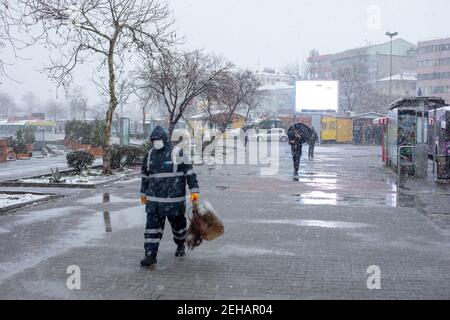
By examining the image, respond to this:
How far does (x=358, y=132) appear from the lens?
174 feet

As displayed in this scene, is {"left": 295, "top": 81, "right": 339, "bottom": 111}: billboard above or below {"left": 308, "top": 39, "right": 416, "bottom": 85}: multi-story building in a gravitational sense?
below

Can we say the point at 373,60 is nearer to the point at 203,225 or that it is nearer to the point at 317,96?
the point at 317,96

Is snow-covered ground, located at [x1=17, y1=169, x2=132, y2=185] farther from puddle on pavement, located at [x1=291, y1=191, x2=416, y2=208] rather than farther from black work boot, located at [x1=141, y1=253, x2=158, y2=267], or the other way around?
black work boot, located at [x1=141, y1=253, x2=158, y2=267]

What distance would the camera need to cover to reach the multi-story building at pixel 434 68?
10544cm

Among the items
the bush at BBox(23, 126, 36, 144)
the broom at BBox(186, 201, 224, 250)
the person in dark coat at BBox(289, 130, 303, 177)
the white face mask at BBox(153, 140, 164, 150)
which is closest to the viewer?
the white face mask at BBox(153, 140, 164, 150)

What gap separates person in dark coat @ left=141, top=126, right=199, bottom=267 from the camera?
720 centimetres

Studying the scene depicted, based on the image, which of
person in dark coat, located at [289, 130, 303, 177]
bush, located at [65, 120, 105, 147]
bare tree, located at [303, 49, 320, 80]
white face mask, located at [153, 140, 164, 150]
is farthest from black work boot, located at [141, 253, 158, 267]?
bare tree, located at [303, 49, 320, 80]

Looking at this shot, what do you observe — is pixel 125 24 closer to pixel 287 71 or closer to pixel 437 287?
pixel 437 287

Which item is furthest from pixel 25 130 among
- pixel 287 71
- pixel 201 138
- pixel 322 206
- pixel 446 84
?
pixel 446 84

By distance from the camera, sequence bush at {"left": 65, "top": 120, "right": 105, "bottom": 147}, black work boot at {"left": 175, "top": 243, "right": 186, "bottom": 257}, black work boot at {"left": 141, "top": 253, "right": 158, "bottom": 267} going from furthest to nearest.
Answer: bush at {"left": 65, "top": 120, "right": 105, "bottom": 147}, black work boot at {"left": 175, "top": 243, "right": 186, "bottom": 257}, black work boot at {"left": 141, "top": 253, "right": 158, "bottom": 267}

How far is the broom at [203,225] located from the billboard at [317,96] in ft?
168

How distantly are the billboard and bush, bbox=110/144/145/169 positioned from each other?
119 ft
